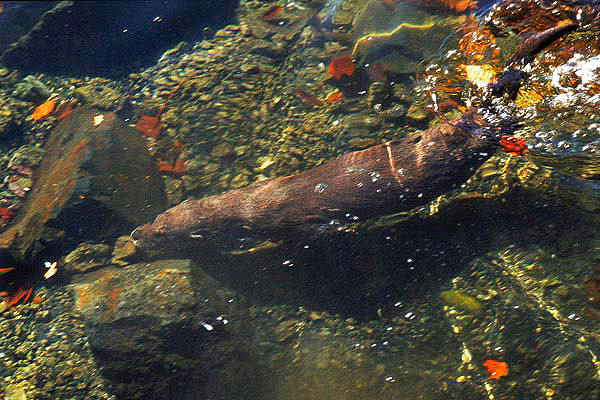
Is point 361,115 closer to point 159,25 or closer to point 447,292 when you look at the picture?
point 447,292

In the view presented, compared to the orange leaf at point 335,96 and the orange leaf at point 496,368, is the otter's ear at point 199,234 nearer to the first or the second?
the orange leaf at point 335,96

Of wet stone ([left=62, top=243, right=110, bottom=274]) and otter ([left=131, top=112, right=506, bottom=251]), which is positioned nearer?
otter ([left=131, top=112, right=506, bottom=251])

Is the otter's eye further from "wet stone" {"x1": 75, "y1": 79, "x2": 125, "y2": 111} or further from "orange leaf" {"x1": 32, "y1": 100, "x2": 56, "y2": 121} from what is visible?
"orange leaf" {"x1": 32, "y1": 100, "x2": 56, "y2": 121}

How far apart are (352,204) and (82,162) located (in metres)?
2.78

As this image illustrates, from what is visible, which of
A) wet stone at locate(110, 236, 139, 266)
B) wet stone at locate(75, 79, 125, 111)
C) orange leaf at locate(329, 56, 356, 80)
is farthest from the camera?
wet stone at locate(75, 79, 125, 111)

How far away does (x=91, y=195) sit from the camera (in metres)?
4.37

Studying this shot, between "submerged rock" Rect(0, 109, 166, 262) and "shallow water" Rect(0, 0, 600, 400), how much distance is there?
0.06 ft

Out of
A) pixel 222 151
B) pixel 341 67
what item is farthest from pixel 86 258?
pixel 341 67

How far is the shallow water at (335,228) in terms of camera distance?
3.10 meters

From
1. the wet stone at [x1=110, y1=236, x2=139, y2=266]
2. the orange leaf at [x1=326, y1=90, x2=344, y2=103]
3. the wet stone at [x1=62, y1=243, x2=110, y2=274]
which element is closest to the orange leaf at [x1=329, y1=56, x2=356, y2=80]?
the orange leaf at [x1=326, y1=90, x2=344, y2=103]

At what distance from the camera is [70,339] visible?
Result: 12.7ft

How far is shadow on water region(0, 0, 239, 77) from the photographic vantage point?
6.05 meters

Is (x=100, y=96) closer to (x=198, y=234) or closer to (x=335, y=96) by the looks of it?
(x=198, y=234)

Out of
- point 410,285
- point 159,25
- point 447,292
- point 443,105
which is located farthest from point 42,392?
point 159,25
